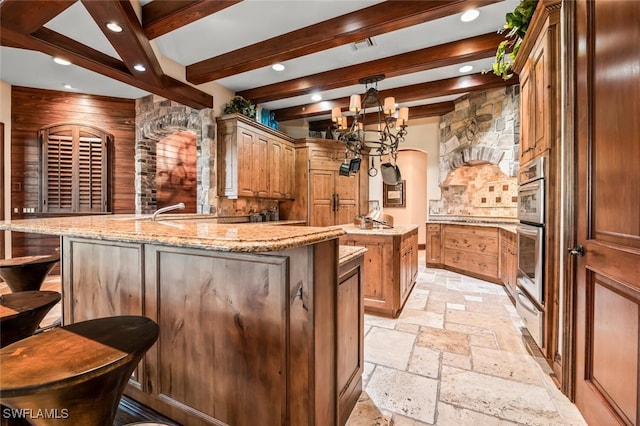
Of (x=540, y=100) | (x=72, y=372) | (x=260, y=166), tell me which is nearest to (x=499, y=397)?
(x=540, y=100)

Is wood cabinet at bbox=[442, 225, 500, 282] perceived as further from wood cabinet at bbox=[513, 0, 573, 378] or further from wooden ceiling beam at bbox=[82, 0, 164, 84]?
wooden ceiling beam at bbox=[82, 0, 164, 84]

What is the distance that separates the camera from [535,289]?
2068 millimetres

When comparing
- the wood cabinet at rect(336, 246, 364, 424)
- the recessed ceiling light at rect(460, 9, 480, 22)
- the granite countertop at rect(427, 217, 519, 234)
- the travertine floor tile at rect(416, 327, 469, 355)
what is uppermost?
the recessed ceiling light at rect(460, 9, 480, 22)

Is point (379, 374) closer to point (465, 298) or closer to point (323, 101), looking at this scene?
point (465, 298)

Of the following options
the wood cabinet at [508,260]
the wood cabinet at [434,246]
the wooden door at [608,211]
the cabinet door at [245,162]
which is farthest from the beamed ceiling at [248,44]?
the wood cabinet at [434,246]

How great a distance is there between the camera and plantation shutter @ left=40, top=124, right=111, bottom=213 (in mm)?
4148

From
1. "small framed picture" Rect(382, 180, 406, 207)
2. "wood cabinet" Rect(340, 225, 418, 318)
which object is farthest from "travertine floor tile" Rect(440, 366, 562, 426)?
"small framed picture" Rect(382, 180, 406, 207)

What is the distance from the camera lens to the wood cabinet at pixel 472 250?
4273mm

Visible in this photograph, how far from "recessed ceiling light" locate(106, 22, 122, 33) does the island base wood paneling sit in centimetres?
184

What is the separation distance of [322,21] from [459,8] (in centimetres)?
122

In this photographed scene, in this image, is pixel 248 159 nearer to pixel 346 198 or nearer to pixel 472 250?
pixel 346 198

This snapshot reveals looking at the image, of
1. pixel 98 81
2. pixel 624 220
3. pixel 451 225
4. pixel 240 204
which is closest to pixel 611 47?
pixel 624 220

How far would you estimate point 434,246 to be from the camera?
5.26m

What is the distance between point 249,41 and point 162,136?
2.40 metres
